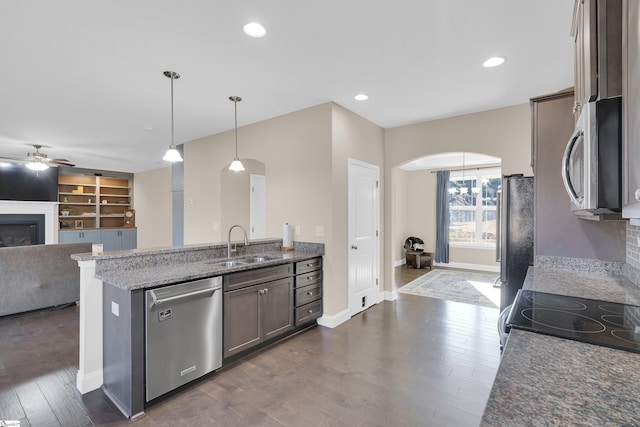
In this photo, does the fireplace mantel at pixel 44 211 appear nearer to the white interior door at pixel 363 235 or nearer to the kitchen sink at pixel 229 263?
the kitchen sink at pixel 229 263

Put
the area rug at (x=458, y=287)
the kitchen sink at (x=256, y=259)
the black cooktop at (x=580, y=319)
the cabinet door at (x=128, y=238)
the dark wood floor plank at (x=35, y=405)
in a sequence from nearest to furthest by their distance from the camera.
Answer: the black cooktop at (x=580, y=319)
the dark wood floor plank at (x=35, y=405)
the kitchen sink at (x=256, y=259)
the area rug at (x=458, y=287)
the cabinet door at (x=128, y=238)

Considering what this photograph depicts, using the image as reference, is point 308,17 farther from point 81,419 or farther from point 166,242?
point 166,242

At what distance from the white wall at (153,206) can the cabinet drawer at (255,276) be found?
6.17 meters

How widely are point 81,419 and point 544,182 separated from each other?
12.3 ft

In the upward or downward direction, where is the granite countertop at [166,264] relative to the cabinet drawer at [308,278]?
upward

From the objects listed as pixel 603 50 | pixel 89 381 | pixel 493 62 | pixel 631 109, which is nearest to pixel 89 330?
pixel 89 381

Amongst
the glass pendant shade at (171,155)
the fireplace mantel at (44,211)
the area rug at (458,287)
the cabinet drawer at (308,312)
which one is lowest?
the area rug at (458,287)

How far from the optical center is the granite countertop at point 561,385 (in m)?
0.62

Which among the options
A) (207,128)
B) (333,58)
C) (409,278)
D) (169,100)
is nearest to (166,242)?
(207,128)

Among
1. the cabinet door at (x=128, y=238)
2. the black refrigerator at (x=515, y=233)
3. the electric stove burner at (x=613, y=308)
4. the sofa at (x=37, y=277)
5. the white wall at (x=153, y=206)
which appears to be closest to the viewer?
the electric stove burner at (x=613, y=308)

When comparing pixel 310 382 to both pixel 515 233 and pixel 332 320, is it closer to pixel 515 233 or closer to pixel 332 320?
pixel 332 320

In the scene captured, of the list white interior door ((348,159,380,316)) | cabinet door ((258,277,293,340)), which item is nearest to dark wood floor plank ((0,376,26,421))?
cabinet door ((258,277,293,340))

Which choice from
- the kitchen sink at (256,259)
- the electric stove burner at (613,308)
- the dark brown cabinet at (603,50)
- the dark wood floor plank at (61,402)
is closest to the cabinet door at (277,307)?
the kitchen sink at (256,259)

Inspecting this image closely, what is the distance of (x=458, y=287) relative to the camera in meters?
5.53
